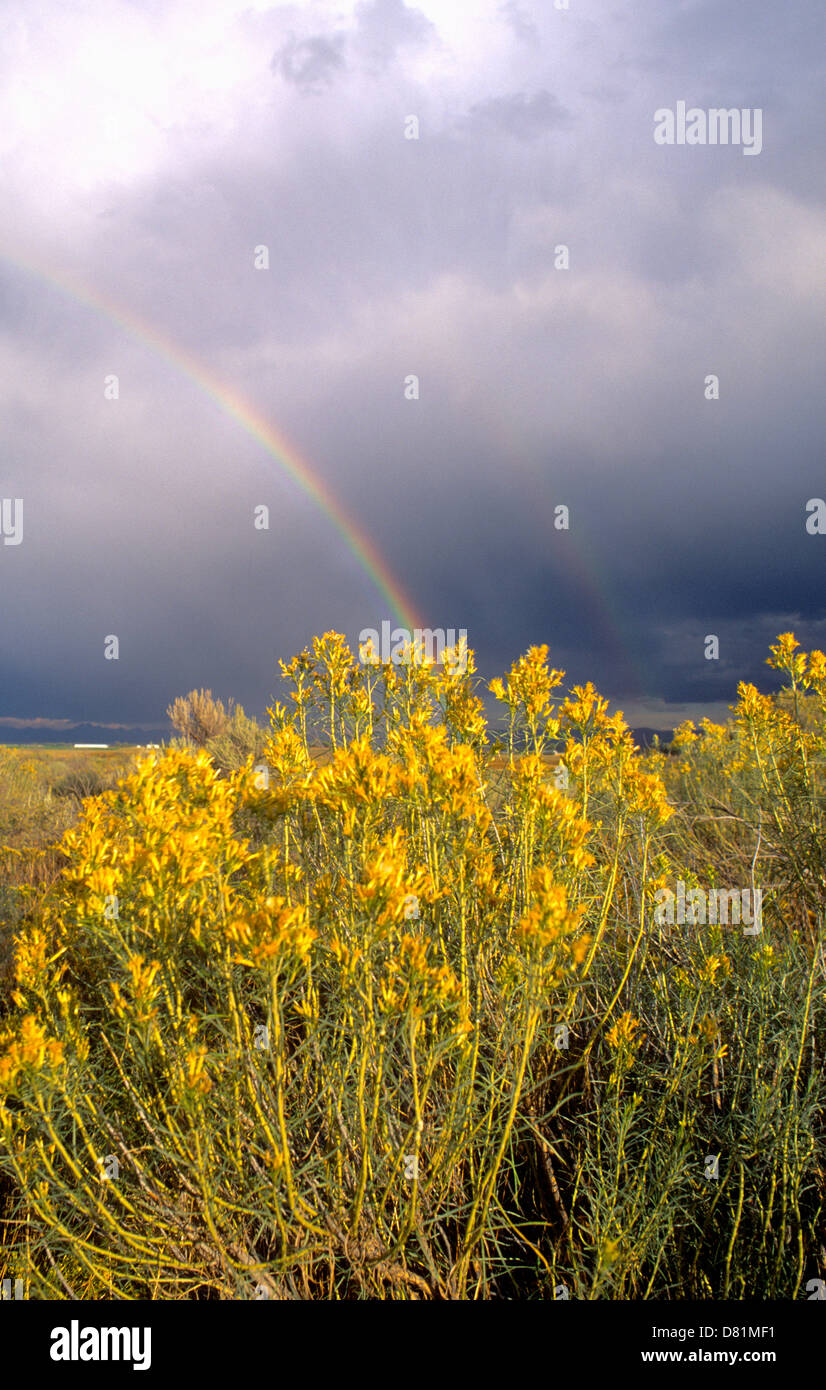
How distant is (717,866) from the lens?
4598 millimetres

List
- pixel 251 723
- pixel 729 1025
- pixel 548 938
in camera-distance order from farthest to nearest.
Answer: pixel 251 723 → pixel 729 1025 → pixel 548 938

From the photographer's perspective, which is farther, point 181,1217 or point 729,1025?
point 729,1025

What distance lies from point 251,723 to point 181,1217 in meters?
10.3

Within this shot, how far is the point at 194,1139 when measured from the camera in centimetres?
148

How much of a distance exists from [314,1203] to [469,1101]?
26.9 inches

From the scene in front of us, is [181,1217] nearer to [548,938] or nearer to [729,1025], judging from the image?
[548,938]

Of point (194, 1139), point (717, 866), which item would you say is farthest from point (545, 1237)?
point (717, 866)

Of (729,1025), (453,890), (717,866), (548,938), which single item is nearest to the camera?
(548,938)
